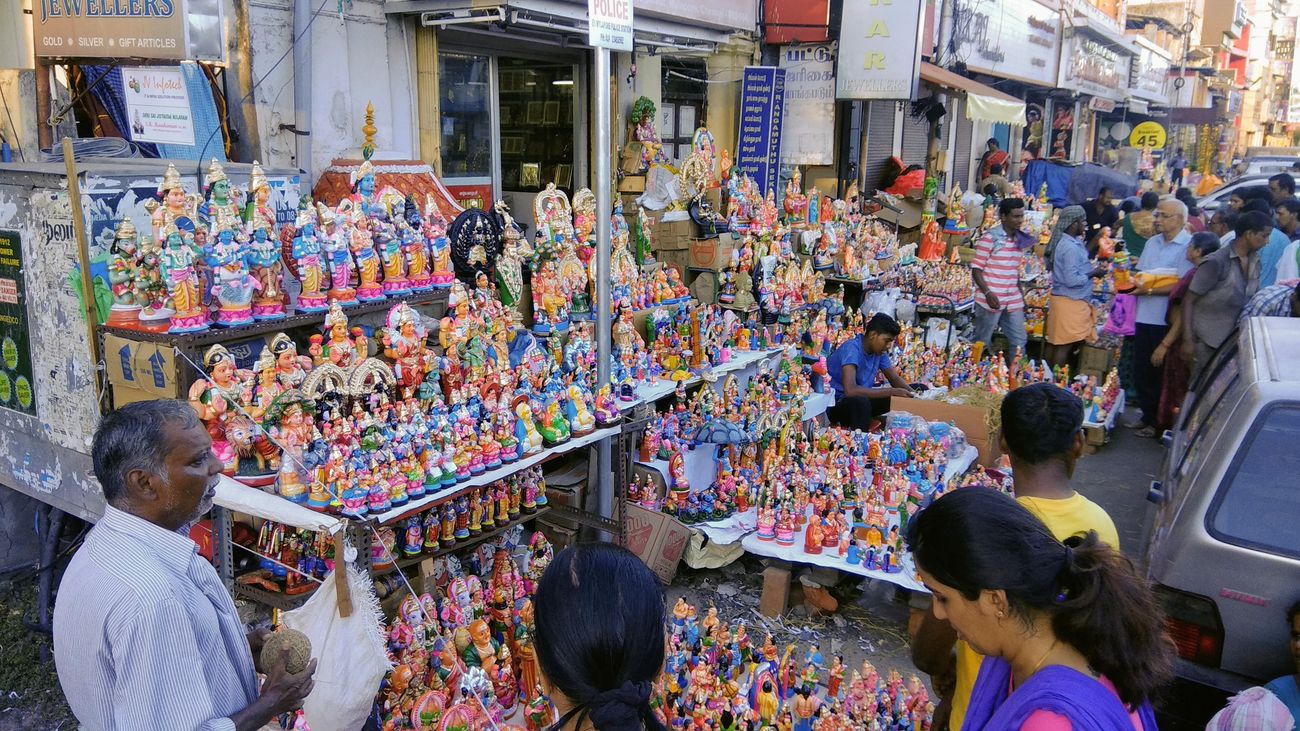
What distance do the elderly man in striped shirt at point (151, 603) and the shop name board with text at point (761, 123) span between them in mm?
7234

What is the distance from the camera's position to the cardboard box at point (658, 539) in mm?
4316

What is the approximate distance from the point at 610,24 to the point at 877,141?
8850mm

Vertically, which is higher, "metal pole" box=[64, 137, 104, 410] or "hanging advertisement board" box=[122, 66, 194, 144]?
"hanging advertisement board" box=[122, 66, 194, 144]

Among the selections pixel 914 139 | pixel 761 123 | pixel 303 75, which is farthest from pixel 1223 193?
pixel 303 75

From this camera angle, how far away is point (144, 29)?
3430 mm

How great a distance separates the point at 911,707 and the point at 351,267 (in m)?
2.71

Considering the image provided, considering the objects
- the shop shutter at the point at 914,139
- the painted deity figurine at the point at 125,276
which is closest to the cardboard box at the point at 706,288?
the painted deity figurine at the point at 125,276

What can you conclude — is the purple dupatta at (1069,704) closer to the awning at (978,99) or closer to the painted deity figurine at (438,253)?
the painted deity figurine at (438,253)

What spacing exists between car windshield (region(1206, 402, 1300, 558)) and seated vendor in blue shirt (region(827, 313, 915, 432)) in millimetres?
2840

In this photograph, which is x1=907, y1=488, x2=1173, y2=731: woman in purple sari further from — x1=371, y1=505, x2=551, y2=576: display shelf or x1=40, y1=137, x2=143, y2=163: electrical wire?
x1=40, y1=137, x2=143, y2=163: electrical wire

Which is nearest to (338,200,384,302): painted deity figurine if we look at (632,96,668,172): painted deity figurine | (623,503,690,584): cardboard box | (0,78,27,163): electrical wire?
(623,503,690,584): cardboard box

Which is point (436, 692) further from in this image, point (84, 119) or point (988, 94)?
point (988, 94)

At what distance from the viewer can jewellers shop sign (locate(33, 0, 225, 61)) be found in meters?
3.35

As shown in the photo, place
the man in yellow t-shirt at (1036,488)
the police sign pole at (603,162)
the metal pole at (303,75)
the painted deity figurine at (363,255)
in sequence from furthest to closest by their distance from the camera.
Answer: the metal pole at (303,75) < the painted deity figurine at (363,255) < the police sign pole at (603,162) < the man in yellow t-shirt at (1036,488)
